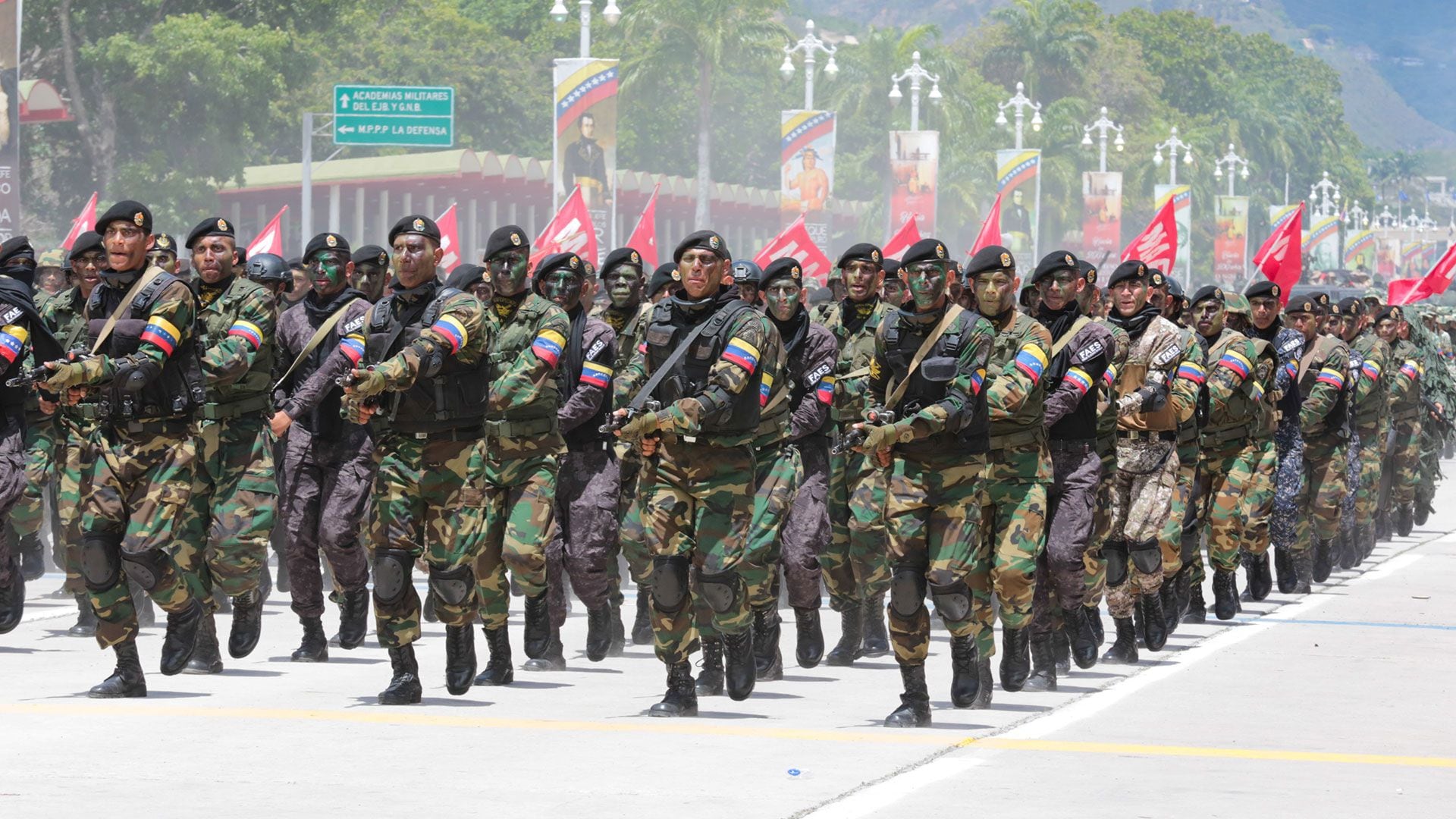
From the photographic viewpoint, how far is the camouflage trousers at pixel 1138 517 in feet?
42.6

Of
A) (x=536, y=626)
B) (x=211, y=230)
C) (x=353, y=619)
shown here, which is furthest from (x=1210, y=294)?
(x=211, y=230)

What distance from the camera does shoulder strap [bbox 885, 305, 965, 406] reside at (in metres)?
10.1

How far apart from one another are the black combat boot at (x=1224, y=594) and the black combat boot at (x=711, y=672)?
5.01 meters

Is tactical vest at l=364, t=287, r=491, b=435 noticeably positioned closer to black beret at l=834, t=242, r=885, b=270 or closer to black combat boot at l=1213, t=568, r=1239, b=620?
black beret at l=834, t=242, r=885, b=270

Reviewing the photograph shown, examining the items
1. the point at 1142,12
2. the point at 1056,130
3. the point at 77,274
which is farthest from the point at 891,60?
the point at 77,274

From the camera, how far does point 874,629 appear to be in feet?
44.1

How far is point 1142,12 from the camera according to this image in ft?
472

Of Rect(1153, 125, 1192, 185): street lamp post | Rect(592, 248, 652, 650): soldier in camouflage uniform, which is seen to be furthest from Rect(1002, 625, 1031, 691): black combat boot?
Rect(1153, 125, 1192, 185): street lamp post

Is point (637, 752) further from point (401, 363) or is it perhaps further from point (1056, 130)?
point (1056, 130)

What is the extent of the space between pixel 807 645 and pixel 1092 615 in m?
1.51

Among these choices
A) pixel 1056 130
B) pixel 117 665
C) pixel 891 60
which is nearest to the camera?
pixel 117 665

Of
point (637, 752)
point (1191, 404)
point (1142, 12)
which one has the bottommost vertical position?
point (637, 752)

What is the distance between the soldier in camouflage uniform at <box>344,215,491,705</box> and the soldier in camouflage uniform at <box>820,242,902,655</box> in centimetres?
283

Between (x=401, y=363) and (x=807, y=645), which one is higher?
(x=401, y=363)
